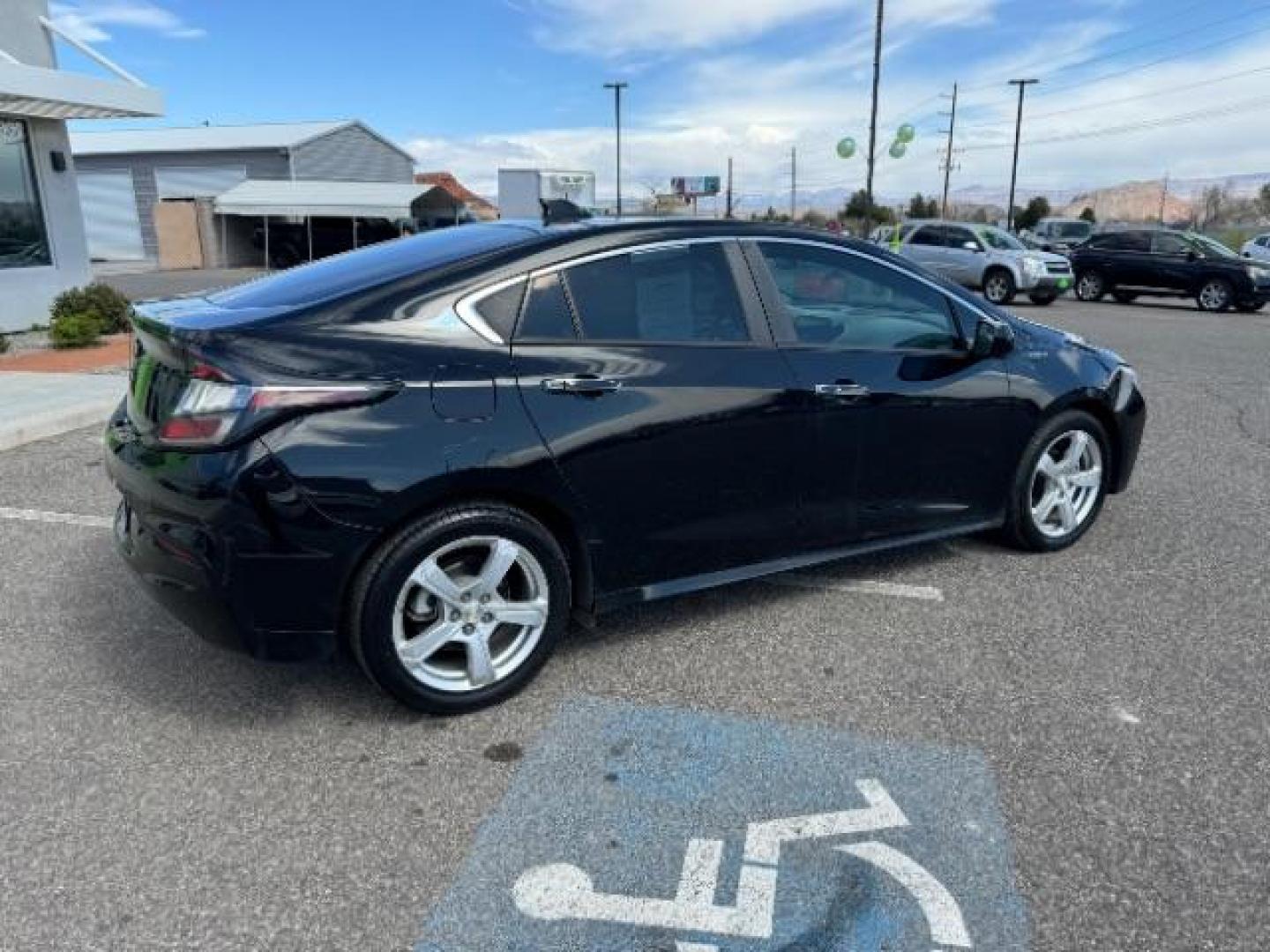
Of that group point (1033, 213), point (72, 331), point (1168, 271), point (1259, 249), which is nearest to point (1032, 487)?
point (72, 331)

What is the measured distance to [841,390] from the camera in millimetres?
3699

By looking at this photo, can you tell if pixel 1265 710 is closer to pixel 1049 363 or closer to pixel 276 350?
pixel 1049 363

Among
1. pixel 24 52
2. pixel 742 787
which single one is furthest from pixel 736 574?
pixel 24 52

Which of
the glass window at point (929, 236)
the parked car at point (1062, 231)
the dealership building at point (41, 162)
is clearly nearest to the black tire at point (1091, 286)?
the glass window at point (929, 236)

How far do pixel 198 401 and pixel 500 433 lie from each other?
88 cm

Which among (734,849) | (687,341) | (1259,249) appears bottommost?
(734,849)

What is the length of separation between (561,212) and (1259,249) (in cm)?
2685

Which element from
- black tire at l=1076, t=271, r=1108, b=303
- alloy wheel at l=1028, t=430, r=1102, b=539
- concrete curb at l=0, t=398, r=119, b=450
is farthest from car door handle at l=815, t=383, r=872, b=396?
black tire at l=1076, t=271, r=1108, b=303

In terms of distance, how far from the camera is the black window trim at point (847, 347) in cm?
365

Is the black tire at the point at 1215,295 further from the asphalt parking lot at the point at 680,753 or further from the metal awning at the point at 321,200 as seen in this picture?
the metal awning at the point at 321,200

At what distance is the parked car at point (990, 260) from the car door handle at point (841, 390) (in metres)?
16.7

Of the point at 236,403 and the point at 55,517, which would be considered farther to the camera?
the point at 55,517

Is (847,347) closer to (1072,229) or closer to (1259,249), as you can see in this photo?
(1259,249)

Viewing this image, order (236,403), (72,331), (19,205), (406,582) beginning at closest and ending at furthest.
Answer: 1. (236,403)
2. (406,582)
3. (72,331)
4. (19,205)
